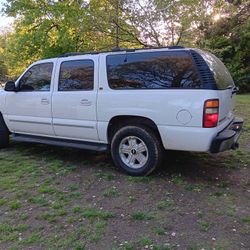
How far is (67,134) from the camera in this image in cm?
539

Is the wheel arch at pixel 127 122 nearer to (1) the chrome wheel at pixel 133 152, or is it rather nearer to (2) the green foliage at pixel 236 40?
(1) the chrome wheel at pixel 133 152

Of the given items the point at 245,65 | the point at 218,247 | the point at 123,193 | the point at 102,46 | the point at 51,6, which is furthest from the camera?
the point at 245,65

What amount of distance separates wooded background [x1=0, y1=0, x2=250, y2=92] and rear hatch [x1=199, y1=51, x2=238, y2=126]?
8062 millimetres

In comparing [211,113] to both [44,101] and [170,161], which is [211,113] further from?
[44,101]

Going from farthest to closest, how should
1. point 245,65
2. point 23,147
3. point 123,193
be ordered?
1. point 245,65
2. point 23,147
3. point 123,193

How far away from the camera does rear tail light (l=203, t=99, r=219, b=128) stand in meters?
4.09

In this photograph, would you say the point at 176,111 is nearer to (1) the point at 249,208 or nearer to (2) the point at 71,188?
(1) the point at 249,208

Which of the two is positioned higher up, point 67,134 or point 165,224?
point 67,134

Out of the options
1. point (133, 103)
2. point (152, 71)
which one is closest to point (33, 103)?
point (133, 103)

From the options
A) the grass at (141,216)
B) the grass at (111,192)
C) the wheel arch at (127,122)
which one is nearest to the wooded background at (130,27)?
the wheel arch at (127,122)

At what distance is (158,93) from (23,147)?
3453 mm

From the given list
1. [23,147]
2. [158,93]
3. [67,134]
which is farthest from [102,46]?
[158,93]

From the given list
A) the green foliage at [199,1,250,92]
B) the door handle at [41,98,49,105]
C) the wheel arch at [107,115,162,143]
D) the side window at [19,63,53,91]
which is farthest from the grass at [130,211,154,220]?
the green foliage at [199,1,250,92]

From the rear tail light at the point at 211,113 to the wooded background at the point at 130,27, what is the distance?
883 cm
